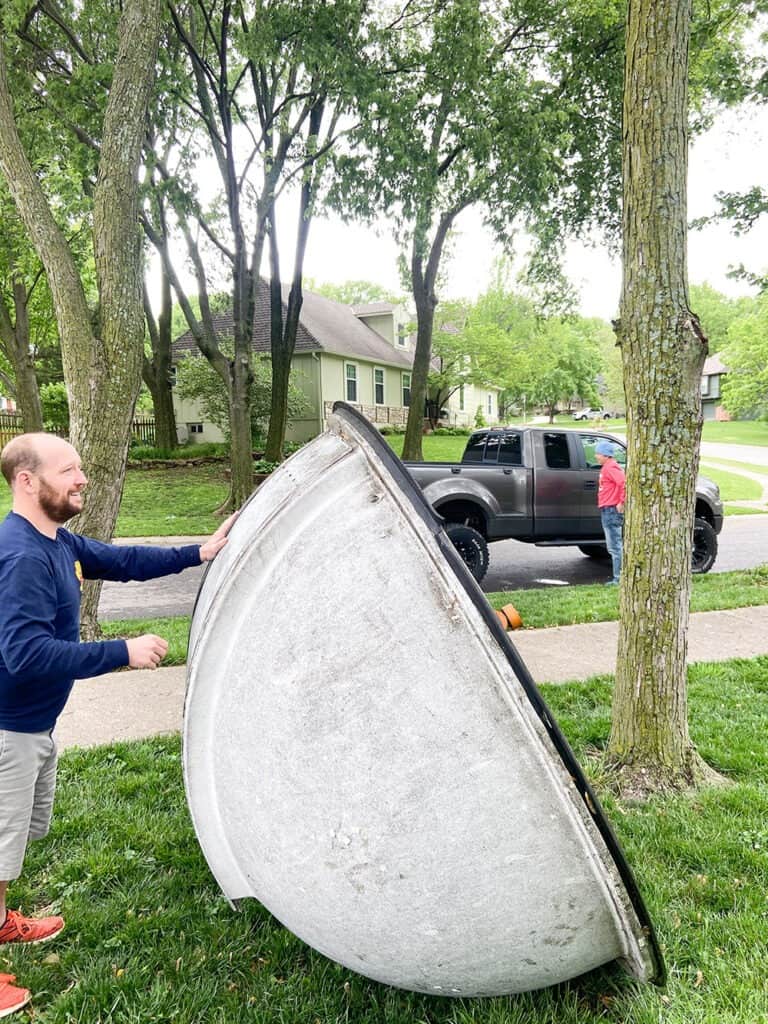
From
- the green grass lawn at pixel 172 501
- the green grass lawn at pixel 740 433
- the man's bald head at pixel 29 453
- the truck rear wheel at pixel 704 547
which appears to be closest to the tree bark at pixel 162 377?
the green grass lawn at pixel 172 501

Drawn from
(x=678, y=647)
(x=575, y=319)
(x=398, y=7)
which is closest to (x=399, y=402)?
(x=575, y=319)

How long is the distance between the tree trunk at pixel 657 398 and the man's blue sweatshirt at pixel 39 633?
2.24 meters

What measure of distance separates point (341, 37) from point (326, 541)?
43.6ft

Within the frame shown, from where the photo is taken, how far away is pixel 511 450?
10.0 meters

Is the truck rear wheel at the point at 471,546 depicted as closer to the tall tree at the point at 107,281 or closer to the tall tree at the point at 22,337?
the tall tree at the point at 107,281

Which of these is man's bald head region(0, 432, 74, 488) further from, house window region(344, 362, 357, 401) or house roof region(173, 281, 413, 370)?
house window region(344, 362, 357, 401)

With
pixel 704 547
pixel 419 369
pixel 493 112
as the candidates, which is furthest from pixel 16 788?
pixel 419 369

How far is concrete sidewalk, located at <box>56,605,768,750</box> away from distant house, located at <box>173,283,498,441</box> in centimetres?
1968

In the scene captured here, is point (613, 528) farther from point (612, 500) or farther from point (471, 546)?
point (471, 546)

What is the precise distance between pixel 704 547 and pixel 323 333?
78.8ft

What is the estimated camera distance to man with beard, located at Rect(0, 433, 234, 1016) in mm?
2000

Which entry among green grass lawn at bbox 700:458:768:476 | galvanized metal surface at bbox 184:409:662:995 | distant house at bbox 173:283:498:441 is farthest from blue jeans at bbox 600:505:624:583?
green grass lawn at bbox 700:458:768:476

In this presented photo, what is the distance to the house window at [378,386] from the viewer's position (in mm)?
34125

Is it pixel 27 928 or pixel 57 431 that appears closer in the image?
pixel 27 928
